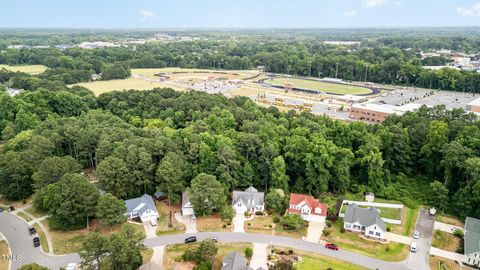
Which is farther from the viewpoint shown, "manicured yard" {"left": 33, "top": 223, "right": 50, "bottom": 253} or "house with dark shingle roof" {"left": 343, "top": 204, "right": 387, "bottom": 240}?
"house with dark shingle roof" {"left": 343, "top": 204, "right": 387, "bottom": 240}

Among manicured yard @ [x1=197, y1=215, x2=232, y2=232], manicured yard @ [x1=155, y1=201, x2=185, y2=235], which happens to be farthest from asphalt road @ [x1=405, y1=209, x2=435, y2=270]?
manicured yard @ [x1=155, y1=201, x2=185, y2=235]

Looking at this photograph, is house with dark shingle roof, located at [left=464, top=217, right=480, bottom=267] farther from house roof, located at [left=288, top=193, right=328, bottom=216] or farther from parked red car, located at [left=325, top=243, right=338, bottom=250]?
house roof, located at [left=288, top=193, right=328, bottom=216]

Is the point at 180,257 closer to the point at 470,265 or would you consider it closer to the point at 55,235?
the point at 55,235

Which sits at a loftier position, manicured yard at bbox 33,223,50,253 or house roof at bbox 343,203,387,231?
house roof at bbox 343,203,387,231

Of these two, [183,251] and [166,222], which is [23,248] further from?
[183,251]

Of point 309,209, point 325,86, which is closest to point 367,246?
point 309,209

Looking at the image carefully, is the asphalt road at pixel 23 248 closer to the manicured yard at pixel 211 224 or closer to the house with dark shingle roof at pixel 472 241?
the manicured yard at pixel 211 224
